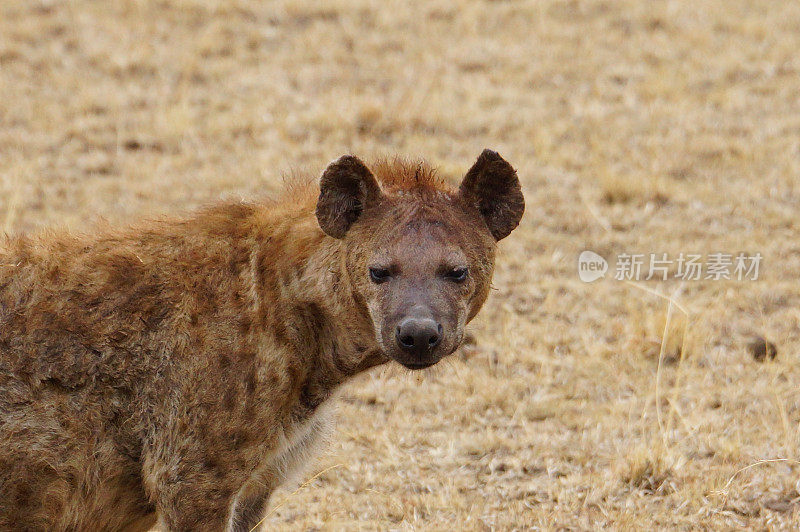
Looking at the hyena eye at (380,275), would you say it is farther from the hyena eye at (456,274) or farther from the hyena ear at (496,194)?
the hyena ear at (496,194)

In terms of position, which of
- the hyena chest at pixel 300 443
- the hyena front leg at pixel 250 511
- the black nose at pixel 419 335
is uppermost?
the black nose at pixel 419 335

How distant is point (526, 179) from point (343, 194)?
17.4 feet

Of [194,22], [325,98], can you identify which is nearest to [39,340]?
[325,98]

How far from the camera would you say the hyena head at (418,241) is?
400 cm

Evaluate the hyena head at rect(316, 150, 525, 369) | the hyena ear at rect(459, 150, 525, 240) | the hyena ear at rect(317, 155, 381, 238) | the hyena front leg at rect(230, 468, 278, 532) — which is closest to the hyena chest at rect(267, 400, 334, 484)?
the hyena front leg at rect(230, 468, 278, 532)

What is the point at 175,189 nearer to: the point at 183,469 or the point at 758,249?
the point at 758,249

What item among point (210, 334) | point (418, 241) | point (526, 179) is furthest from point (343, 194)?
point (526, 179)

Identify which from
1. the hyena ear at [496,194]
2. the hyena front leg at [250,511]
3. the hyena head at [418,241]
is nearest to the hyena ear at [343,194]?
the hyena head at [418,241]

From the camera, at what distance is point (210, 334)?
4.17 metres

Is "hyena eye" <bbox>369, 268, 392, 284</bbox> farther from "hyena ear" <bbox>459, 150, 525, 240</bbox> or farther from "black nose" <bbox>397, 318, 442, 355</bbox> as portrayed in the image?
"hyena ear" <bbox>459, 150, 525, 240</bbox>

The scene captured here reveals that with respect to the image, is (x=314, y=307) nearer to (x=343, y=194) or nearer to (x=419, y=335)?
(x=343, y=194)

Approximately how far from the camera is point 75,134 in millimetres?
9945

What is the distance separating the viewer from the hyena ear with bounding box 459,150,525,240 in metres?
4.30

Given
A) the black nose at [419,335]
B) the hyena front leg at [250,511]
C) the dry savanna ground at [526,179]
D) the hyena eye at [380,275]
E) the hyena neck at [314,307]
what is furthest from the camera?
the dry savanna ground at [526,179]
